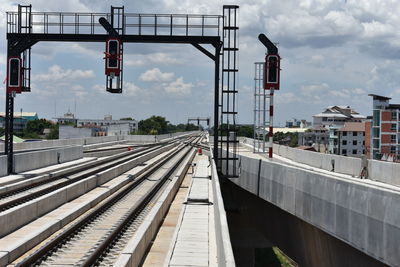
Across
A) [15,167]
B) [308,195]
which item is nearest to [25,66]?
[15,167]

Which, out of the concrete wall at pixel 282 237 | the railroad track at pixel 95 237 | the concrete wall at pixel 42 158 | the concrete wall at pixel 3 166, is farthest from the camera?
the concrete wall at pixel 42 158

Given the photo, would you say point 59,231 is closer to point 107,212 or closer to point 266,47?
point 107,212

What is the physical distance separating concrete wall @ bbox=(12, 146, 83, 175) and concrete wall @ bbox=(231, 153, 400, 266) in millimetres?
13801

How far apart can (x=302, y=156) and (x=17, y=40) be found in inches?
770

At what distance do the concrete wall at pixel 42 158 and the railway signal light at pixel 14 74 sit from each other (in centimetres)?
359

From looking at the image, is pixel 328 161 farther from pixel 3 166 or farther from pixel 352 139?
pixel 352 139

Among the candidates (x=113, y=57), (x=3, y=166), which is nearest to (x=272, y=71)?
(x=113, y=57)

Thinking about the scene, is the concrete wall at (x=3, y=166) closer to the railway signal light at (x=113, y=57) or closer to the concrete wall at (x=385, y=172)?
the railway signal light at (x=113, y=57)

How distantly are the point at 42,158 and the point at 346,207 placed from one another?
21.8 m

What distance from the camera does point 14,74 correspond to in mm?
25203

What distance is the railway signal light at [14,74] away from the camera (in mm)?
25109

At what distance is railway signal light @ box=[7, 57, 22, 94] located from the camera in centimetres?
2511

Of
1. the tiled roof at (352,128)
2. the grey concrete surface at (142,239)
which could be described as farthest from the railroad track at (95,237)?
the tiled roof at (352,128)

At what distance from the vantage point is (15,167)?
86.7 feet
